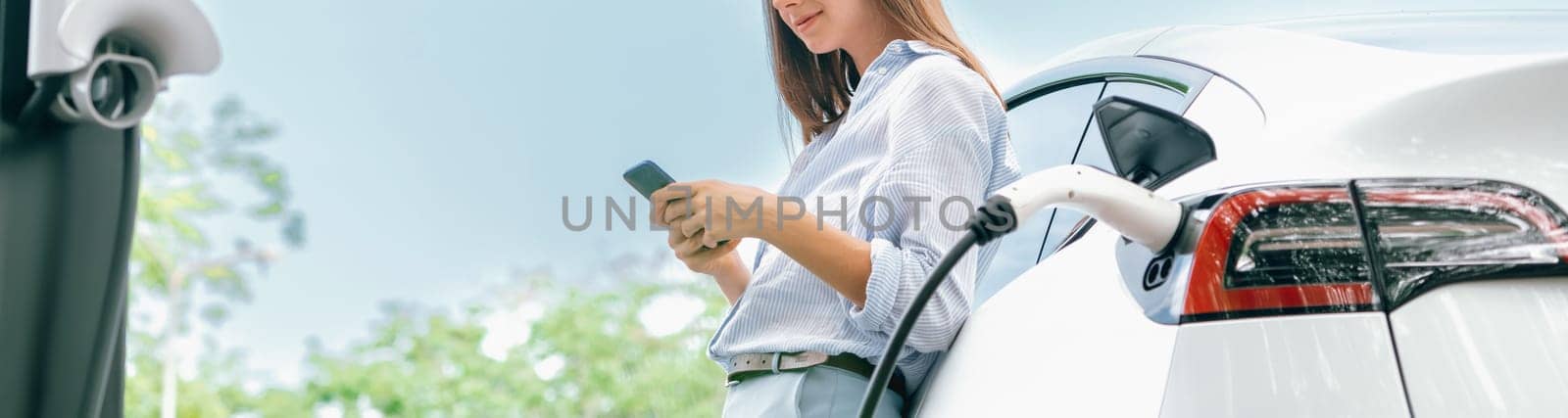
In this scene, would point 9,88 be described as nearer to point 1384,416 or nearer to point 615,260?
point 1384,416

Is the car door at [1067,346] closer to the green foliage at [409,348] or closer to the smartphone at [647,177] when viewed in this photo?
the smartphone at [647,177]

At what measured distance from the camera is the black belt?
883mm

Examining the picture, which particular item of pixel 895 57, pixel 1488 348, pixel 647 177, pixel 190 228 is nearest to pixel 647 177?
pixel 647 177

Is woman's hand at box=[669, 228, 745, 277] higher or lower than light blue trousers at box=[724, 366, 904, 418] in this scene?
higher

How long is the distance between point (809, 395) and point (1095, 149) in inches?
15.9

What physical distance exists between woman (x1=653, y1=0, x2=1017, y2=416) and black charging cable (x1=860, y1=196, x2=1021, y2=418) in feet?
0.54

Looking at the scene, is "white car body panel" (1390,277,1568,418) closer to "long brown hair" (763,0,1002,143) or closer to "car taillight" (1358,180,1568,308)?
"car taillight" (1358,180,1568,308)

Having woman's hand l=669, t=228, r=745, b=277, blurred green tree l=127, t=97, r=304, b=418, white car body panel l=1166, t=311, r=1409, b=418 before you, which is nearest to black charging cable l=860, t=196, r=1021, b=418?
white car body panel l=1166, t=311, r=1409, b=418

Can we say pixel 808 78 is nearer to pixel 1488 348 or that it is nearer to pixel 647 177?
pixel 647 177

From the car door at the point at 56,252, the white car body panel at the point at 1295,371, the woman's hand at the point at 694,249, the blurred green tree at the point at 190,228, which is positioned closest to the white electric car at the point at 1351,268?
the white car body panel at the point at 1295,371

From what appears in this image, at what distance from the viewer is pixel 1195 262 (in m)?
0.63

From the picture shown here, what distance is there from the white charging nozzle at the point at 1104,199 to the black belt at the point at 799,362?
255 mm

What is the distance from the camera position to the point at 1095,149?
112 centimetres

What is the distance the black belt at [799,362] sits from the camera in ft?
2.90
